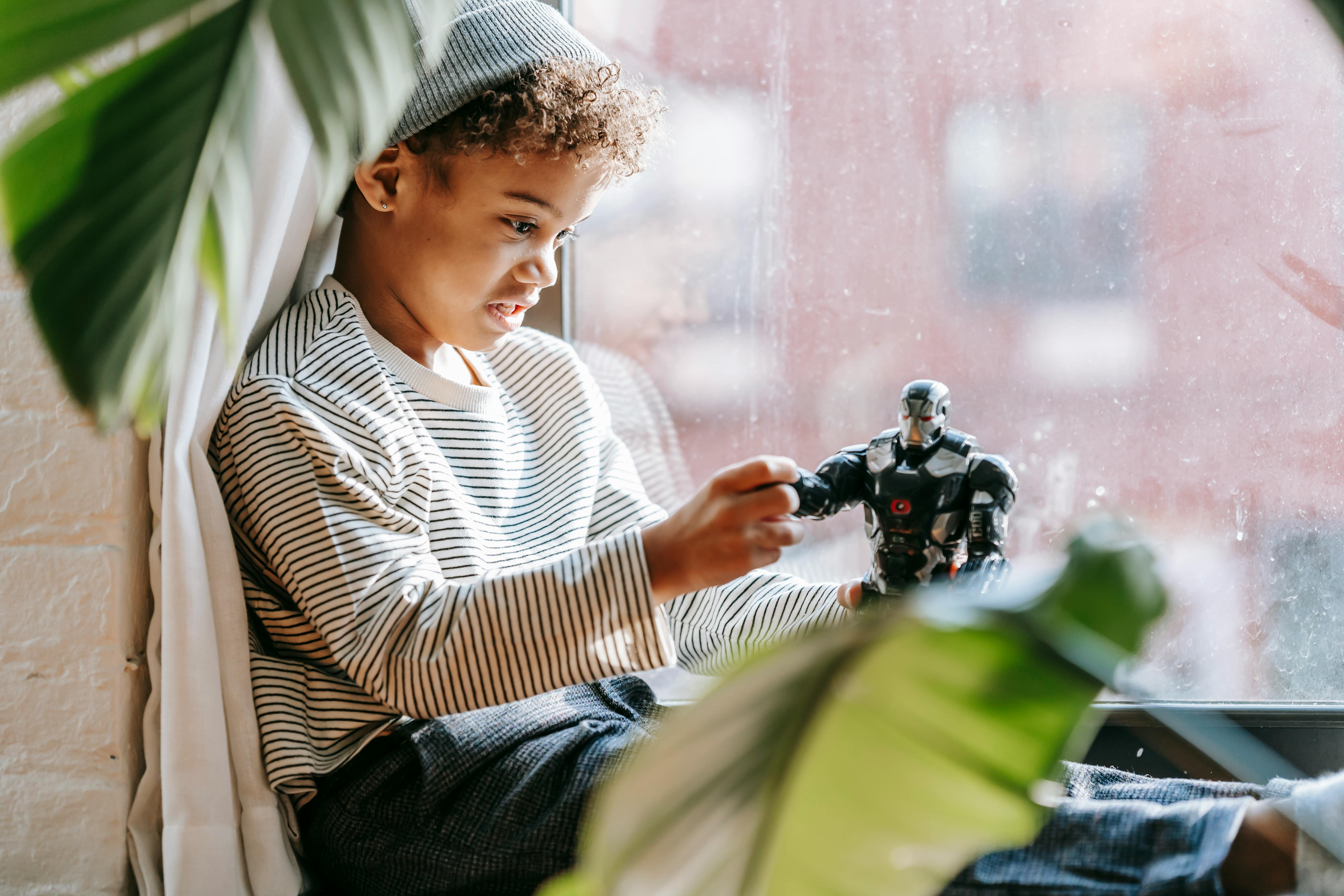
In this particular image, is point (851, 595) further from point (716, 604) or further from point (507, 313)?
point (507, 313)

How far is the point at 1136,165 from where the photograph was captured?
48.1 inches

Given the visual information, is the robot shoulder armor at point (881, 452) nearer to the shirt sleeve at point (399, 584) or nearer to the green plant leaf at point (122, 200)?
the shirt sleeve at point (399, 584)

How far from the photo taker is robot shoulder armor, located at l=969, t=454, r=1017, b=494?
2.60 ft

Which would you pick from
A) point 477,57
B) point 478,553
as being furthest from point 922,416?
point 477,57

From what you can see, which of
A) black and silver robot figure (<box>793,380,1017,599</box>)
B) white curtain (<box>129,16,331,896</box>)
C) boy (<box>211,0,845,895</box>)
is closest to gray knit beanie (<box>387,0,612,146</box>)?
boy (<box>211,0,845,895</box>)

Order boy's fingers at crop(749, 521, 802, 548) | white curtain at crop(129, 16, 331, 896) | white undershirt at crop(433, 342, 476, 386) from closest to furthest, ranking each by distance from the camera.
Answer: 1. boy's fingers at crop(749, 521, 802, 548)
2. white curtain at crop(129, 16, 331, 896)
3. white undershirt at crop(433, 342, 476, 386)

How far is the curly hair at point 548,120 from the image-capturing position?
3.15 ft

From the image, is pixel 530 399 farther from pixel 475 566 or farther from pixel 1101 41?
pixel 1101 41

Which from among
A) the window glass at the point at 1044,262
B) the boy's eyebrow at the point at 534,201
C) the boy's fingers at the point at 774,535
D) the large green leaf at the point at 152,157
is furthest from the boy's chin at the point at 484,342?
the large green leaf at the point at 152,157

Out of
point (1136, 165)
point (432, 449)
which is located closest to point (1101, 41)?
point (1136, 165)

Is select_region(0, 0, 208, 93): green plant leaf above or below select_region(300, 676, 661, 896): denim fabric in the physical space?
above

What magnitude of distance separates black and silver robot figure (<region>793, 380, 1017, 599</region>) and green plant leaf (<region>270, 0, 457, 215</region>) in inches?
18.9

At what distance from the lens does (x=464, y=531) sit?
969mm

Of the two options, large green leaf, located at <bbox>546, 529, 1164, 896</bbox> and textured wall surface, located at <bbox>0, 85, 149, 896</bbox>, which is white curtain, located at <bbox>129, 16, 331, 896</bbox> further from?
large green leaf, located at <bbox>546, 529, 1164, 896</bbox>
